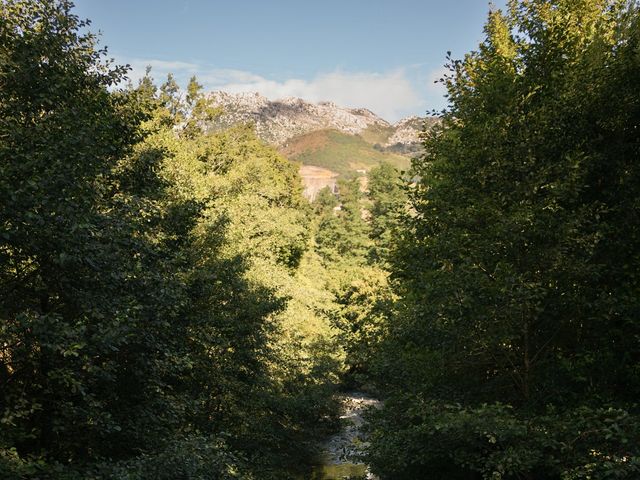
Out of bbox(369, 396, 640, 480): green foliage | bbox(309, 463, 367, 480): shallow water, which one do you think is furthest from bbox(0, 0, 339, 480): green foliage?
bbox(309, 463, 367, 480): shallow water

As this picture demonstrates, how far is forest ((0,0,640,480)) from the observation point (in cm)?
812

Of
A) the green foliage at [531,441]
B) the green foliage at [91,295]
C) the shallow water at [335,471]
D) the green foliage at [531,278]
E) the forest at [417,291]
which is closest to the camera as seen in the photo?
the green foliage at [91,295]

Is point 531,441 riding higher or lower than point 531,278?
lower

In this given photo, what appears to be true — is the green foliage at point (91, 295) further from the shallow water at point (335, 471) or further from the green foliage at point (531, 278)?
the shallow water at point (335, 471)

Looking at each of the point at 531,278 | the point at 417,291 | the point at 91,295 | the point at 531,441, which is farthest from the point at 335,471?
the point at 91,295

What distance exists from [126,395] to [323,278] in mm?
39941

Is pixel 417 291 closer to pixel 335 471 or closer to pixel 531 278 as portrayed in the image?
pixel 531 278

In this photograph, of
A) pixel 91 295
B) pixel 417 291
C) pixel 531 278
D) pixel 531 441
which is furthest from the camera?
pixel 417 291

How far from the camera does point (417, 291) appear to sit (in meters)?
15.2

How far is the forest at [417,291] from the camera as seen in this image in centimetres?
812

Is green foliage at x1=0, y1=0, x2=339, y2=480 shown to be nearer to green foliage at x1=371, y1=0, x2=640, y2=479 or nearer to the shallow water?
green foliage at x1=371, y1=0, x2=640, y2=479

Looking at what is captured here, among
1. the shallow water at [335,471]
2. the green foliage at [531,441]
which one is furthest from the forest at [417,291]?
the shallow water at [335,471]

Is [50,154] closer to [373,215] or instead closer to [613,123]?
[613,123]

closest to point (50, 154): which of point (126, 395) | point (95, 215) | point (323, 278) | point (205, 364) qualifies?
point (95, 215)
